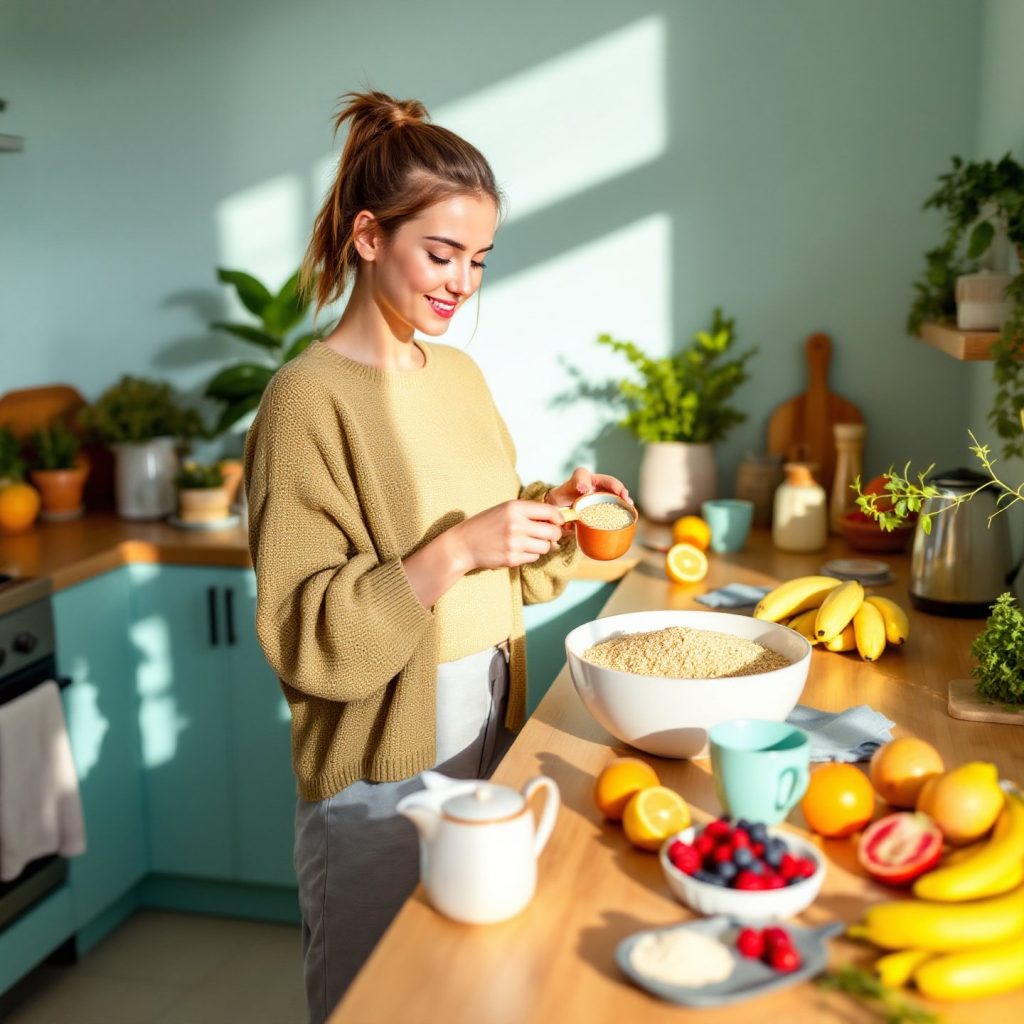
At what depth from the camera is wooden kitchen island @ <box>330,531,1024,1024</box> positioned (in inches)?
35.9

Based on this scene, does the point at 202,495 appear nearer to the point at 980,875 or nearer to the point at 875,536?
the point at 875,536

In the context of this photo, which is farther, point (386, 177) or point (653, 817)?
point (386, 177)

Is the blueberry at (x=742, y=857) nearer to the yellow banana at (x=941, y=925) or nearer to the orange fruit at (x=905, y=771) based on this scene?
the yellow banana at (x=941, y=925)

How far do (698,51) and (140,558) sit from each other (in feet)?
5.77

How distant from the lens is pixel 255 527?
1568 millimetres

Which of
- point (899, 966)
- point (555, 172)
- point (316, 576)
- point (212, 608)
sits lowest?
point (212, 608)

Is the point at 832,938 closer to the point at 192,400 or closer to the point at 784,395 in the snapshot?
the point at 784,395

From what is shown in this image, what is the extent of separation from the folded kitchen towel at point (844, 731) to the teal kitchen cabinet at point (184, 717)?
1635 mm

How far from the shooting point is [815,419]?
2.82 metres

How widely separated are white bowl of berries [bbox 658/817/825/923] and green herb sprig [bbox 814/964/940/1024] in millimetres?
82

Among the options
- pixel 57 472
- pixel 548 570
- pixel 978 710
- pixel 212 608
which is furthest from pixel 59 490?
pixel 978 710

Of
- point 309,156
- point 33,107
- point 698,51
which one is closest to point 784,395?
point 698,51

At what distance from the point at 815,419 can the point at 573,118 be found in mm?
925

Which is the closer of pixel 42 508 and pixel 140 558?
→ pixel 140 558
